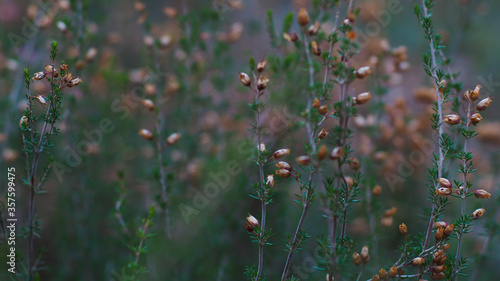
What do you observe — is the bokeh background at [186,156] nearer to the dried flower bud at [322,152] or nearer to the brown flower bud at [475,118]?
the brown flower bud at [475,118]

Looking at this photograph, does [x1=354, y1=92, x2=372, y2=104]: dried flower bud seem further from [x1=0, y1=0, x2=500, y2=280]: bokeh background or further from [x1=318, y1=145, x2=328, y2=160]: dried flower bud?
[x1=0, y1=0, x2=500, y2=280]: bokeh background

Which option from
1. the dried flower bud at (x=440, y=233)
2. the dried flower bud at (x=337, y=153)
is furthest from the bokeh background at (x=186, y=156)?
the dried flower bud at (x=337, y=153)

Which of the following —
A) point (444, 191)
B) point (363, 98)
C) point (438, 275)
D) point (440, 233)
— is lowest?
point (438, 275)

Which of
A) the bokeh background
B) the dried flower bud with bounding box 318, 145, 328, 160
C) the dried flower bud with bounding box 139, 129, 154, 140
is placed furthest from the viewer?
the bokeh background

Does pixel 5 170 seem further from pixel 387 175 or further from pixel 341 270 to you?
pixel 387 175

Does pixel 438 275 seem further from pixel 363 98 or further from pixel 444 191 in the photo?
pixel 363 98

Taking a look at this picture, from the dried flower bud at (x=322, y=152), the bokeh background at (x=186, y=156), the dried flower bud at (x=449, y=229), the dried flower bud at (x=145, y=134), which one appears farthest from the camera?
the bokeh background at (x=186, y=156)

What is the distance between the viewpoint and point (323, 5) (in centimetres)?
167

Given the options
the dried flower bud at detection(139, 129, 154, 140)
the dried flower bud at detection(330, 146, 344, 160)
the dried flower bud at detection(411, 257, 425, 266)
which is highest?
the dried flower bud at detection(139, 129, 154, 140)

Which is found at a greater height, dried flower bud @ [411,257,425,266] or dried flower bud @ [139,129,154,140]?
dried flower bud @ [139,129,154,140]

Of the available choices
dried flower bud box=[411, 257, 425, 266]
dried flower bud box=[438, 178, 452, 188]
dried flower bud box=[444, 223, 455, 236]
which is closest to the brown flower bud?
dried flower bud box=[438, 178, 452, 188]

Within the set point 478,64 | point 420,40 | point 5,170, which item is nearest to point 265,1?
point 420,40

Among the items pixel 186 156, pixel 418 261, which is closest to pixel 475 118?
pixel 418 261

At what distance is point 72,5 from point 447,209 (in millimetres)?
2685
